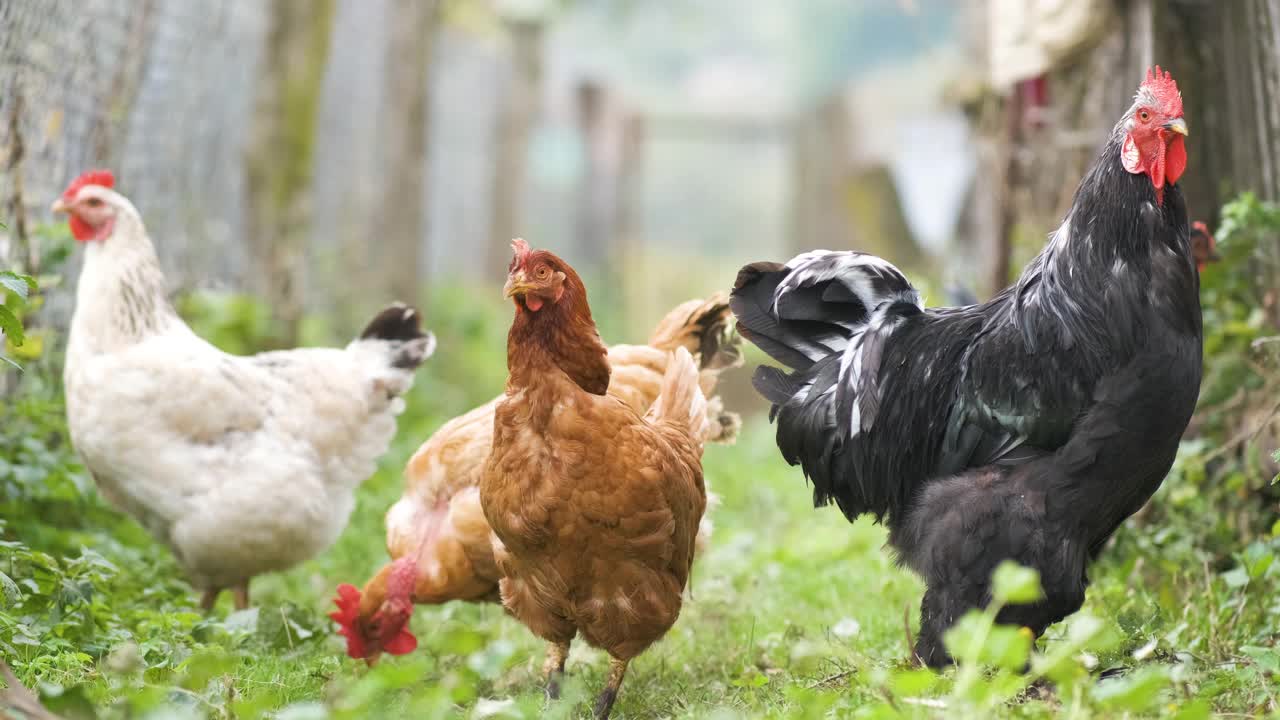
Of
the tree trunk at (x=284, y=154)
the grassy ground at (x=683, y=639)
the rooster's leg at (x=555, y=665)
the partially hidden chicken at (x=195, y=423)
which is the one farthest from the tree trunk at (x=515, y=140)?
the rooster's leg at (x=555, y=665)

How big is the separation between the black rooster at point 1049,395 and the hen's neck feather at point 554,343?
36.5 inches

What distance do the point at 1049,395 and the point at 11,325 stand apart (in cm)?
300

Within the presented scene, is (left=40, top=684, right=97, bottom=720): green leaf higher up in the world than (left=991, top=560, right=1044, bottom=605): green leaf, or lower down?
lower down

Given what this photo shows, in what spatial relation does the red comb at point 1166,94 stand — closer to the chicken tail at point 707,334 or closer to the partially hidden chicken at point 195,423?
the chicken tail at point 707,334

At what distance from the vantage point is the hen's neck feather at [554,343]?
3553 mm

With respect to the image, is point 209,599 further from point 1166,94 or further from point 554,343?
point 1166,94

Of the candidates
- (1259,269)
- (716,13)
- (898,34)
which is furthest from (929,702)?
(716,13)

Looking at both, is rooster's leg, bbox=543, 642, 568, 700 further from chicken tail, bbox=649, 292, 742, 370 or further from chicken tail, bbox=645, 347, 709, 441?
chicken tail, bbox=649, 292, 742, 370

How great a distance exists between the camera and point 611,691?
3.82 m

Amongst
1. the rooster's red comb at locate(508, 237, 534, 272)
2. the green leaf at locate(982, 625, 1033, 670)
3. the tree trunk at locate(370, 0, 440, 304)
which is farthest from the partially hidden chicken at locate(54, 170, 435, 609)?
the tree trunk at locate(370, 0, 440, 304)

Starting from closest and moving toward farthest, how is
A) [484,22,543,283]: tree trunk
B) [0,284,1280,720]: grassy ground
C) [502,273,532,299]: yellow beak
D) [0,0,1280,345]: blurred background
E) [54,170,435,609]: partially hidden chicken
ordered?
1. [0,284,1280,720]: grassy ground
2. [502,273,532,299]: yellow beak
3. [54,170,435,609]: partially hidden chicken
4. [0,0,1280,345]: blurred background
5. [484,22,543,283]: tree trunk

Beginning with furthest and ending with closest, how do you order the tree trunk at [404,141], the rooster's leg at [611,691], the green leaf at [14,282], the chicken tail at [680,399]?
the tree trunk at [404,141]
the chicken tail at [680,399]
the rooster's leg at [611,691]
the green leaf at [14,282]

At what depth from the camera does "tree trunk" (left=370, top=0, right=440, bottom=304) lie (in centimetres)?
1055

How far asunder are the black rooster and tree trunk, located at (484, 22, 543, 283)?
39.3 ft
